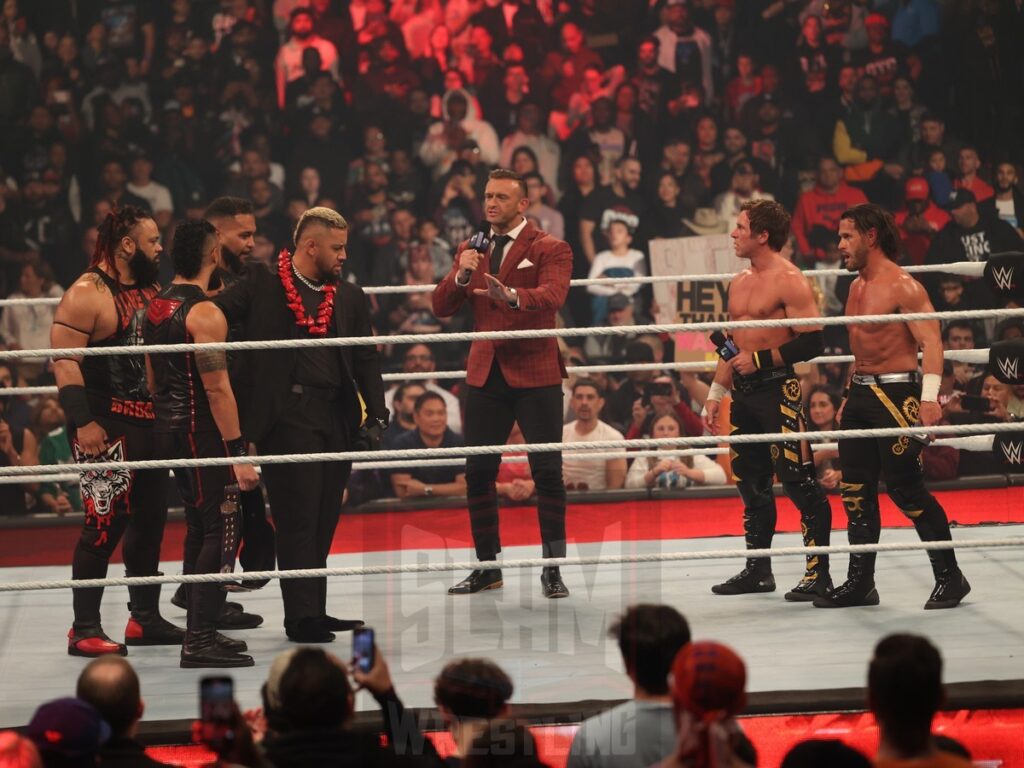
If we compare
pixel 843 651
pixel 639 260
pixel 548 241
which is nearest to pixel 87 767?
pixel 843 651

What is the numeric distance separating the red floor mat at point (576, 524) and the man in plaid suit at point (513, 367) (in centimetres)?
134

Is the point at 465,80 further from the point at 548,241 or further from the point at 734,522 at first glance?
the point at 548,241

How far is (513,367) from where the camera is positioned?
4648mm

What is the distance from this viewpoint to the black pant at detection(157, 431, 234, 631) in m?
3.85

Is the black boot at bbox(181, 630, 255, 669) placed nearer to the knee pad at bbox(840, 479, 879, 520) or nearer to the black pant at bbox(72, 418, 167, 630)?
the black pant at bbox(72, 418, 167, 630)

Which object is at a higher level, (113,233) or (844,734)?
(113,233)

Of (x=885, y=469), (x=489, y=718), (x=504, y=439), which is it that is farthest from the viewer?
(x=504, y=439)

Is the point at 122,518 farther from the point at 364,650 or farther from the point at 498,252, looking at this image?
the point at 364,650

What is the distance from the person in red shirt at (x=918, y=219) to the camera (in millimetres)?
8008

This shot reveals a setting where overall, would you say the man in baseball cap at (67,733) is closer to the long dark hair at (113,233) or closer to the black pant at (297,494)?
the black pant at (297,494)

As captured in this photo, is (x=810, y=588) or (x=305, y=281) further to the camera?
(x=810, y=588)

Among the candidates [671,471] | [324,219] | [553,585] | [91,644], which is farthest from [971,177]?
[91,644]

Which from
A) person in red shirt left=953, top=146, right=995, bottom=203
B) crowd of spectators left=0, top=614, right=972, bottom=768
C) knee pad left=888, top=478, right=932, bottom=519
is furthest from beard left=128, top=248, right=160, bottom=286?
person in red shirt left=953, top=146, right=995, bottom=203

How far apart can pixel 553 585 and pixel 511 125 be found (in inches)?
178
